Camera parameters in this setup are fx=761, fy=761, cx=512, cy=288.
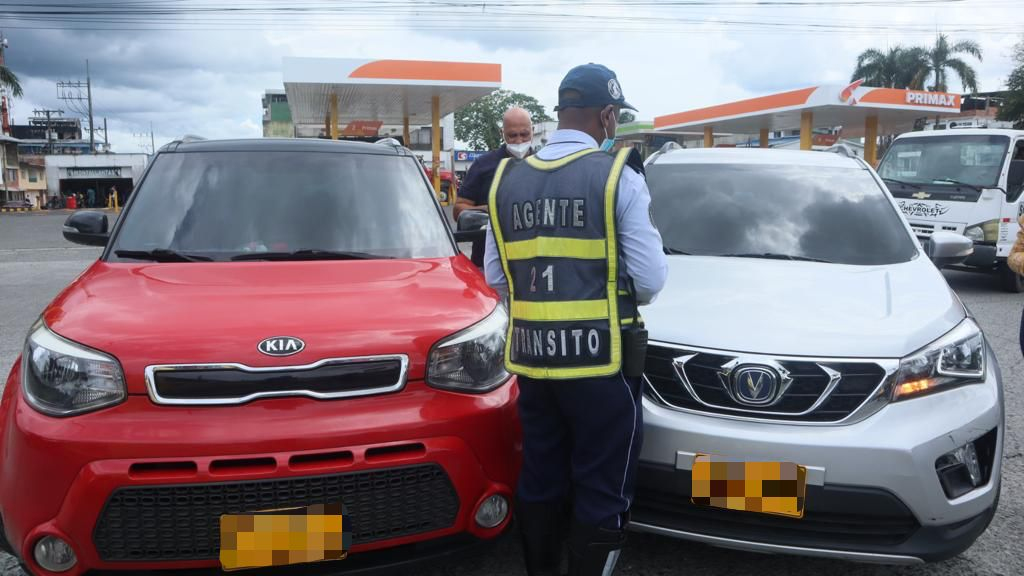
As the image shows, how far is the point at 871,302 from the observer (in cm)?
290

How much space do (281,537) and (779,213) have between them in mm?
2830

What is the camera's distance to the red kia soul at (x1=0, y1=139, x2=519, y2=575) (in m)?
2.10

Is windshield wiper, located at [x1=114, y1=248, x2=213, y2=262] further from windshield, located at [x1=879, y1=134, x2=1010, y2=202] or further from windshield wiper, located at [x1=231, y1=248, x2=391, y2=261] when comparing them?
windshield, located at [x1=879, y1=134, x2=1010, y2=202]

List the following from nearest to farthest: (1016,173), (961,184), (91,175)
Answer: (1016,173), (961,184), (91,175)

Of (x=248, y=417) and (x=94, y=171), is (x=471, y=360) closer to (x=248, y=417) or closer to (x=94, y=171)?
(x=248, y=417)

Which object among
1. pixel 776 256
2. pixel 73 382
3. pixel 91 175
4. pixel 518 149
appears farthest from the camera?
pixel 91 175

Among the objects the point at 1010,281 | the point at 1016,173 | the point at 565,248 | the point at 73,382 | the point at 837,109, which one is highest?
the point at 837,109

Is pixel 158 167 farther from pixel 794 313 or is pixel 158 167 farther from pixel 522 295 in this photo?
pixel 794 313

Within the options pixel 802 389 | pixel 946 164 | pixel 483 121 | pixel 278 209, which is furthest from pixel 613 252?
pixel 483 121

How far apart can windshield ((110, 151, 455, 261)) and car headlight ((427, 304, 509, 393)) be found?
81 cm

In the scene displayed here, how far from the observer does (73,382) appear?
7.27 ft

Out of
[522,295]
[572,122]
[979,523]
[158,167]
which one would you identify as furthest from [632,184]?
[158,167]

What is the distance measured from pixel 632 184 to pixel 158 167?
94.0 inches

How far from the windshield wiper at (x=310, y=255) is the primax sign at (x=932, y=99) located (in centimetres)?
2760
